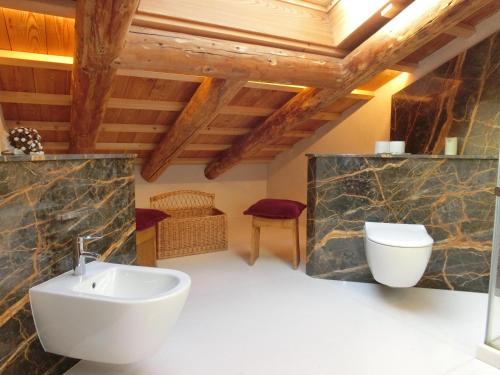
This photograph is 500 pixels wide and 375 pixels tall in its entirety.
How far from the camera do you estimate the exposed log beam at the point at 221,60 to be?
1846mm

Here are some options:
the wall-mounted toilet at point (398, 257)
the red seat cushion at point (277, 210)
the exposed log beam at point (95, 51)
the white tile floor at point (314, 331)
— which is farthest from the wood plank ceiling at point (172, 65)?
the white tile floor at point (314, 331)

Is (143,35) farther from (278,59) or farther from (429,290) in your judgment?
(429,290)

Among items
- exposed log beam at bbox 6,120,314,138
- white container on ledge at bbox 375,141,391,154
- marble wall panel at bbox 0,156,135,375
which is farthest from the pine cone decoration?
white container on ledge at bbox 375,141,391,154

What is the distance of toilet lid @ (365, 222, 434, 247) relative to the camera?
196 centimetres

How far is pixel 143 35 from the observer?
1830mm

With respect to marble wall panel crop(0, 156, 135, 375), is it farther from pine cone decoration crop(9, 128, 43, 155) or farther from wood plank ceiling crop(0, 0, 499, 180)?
wood plank ceiling crop(0, 0, 499, 180)

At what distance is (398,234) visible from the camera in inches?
87.4

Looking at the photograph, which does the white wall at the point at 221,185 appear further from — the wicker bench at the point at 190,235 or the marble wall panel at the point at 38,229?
the marble wall panel at the point at 38,229

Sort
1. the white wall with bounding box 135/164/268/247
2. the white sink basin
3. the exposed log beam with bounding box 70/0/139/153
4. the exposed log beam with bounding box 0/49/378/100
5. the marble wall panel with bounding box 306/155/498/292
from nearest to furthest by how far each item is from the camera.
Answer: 1. the white sink basin
2. the exposed log beam with bounding box 70/0/139/153
3. the exposed log beam with bounding box 0/49/378/100
4. the marble wall panel with bounding box 306/155/498/292
5. the white wall with bounding box 135/164/268/247

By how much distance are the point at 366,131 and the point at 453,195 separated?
128cm

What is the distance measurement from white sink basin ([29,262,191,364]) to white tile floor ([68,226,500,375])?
1.18 feet

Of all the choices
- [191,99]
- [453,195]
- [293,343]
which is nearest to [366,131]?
[453,195]

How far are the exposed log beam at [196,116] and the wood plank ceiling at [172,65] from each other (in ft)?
0.06

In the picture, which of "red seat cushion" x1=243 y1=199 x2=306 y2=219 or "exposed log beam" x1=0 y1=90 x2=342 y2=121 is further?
"red seat cushion" x1=243 y1=199 x2=306 y2=219
